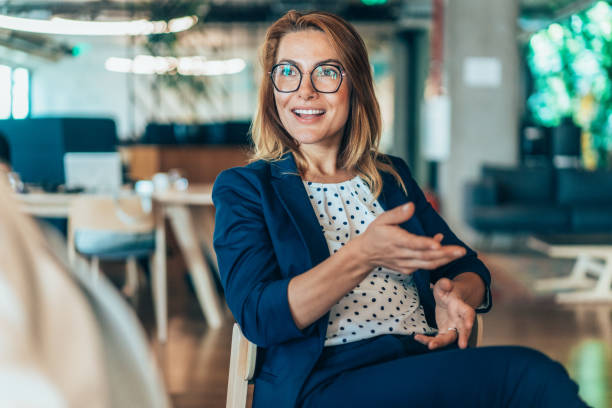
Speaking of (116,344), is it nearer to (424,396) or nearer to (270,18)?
(424,396)

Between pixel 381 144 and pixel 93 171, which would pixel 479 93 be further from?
pixel 93 171

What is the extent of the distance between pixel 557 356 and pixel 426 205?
2171mm

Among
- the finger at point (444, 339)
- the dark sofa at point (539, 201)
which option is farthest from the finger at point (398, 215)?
the dark sofa at point (539, 201)

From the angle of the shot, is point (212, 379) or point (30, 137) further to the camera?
point (30, 137)

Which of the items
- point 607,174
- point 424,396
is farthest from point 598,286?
point 424,396

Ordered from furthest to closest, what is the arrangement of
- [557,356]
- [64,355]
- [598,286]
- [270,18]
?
1. [270,18]
2. [598,286]
3. [557,356]
4. [64,355]

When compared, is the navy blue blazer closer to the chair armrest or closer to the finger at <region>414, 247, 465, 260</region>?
the chair armrest

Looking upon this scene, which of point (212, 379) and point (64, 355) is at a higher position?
point (64, 355)

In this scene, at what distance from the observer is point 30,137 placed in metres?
4.91

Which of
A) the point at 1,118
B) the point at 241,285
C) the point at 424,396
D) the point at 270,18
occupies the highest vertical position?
the point at 270,18

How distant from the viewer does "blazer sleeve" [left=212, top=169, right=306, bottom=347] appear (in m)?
Result: 1.13

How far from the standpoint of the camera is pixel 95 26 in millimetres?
5555

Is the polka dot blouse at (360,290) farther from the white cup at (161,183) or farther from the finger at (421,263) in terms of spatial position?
the white cup at (161,183)

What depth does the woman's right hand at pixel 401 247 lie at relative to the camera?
3.22ft
